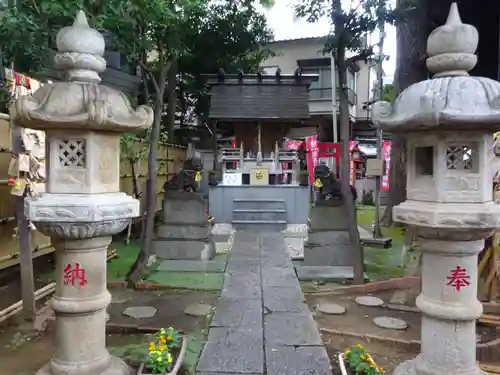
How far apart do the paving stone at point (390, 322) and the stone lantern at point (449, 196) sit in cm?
293

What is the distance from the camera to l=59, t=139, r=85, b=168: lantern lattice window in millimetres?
4340

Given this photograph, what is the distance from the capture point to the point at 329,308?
Answer: 8.08 meters

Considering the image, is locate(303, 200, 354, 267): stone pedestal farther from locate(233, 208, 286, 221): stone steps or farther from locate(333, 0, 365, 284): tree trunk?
locate(233, 208, 286, 221): stone steps

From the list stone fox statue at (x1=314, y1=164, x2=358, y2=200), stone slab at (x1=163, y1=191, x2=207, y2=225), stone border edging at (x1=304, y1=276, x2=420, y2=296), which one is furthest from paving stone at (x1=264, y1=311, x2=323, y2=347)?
stone slab at (x1=163, y1=191, x2=207, y2=225)

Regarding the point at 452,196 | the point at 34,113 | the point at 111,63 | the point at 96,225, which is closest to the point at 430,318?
the point at 452,196

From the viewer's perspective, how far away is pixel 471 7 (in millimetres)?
A: 14820

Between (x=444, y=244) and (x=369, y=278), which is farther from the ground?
(x=444, y=244)

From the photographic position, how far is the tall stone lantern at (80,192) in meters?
4.08

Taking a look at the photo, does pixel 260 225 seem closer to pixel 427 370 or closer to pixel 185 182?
pixel 185 182

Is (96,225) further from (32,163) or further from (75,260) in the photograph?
(32,163)

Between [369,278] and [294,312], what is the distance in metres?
5.47

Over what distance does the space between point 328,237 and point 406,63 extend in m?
8.46

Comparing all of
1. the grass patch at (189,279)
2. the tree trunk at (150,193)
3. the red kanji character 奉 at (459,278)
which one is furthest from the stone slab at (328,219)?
the red kanji character 奉 at (459,278)

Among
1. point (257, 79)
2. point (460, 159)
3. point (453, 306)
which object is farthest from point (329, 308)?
point (257, 79)
